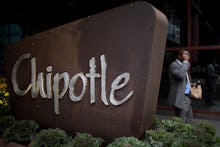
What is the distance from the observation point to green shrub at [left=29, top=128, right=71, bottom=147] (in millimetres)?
4186

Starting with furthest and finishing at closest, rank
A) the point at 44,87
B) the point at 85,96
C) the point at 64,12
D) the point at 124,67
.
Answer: the point at 64,12, the point at 44,87, the point at 85,96, the point at 124,67

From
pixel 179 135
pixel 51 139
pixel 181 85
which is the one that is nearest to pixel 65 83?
pixel 51 139

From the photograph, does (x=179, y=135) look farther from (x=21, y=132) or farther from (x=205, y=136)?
(x=21, y=132)

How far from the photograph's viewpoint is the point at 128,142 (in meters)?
3.87

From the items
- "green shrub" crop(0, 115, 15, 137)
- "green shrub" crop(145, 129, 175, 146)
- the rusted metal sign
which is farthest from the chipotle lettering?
"green shrub" crop(145, 129, 175, 146)

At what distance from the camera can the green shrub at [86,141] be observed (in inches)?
154

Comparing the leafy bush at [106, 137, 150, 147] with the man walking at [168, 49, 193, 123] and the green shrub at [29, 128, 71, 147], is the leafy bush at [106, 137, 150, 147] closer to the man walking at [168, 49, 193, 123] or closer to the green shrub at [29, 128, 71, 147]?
the green shrub at [29, 128, 71, 147]

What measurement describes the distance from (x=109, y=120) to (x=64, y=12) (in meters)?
7.77

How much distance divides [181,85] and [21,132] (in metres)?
2.74

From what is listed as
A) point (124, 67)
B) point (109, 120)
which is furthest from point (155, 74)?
point (109, 120)

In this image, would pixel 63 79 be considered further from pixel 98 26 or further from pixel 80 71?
pixel 98 26

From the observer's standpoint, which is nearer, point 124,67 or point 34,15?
point 124,67


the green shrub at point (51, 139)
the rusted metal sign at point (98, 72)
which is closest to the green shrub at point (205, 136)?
the rusted metal sign at point (98, 72)

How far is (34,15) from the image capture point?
1180 cm
